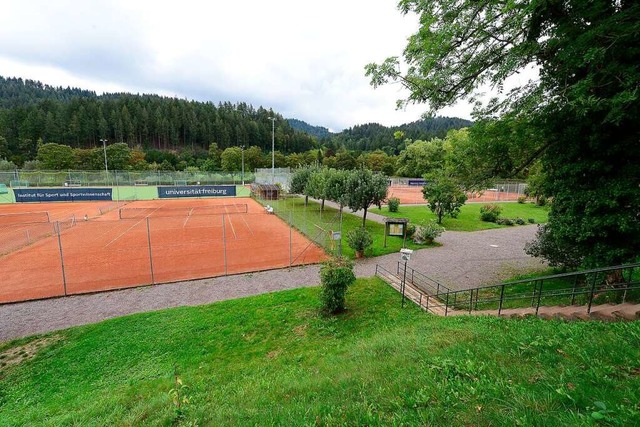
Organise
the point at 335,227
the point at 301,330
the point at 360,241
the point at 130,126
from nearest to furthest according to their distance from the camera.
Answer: the point at 301,330
the point at 360,241
the point at 335,227
the point at 130,126

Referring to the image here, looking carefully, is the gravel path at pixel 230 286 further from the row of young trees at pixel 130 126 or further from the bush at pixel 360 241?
the row of young trees at pixel 130 126

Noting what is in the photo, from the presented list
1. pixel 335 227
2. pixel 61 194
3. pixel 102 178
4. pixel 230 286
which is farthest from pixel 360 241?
pixel 102 178

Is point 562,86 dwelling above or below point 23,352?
above

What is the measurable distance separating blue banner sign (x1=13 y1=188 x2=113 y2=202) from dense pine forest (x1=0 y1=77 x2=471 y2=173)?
3208cm

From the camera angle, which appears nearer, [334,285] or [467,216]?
[334,285]

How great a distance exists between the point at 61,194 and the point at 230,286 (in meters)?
44.4

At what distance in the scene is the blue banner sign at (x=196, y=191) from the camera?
150ft

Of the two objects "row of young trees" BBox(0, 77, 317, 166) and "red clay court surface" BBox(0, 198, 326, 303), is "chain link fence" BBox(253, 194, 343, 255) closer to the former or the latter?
"red clay court surface" BBox(0, 198, 326, 303)

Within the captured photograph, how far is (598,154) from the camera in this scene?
7.92m

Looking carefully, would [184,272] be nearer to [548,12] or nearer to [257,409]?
[257,409]

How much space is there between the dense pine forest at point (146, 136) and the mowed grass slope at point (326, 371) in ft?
186

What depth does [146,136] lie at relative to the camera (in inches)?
4380

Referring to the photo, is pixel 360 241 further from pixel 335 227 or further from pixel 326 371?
pixel 326 371

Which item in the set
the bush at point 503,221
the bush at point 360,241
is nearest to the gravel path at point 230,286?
the bush at point 360,241
